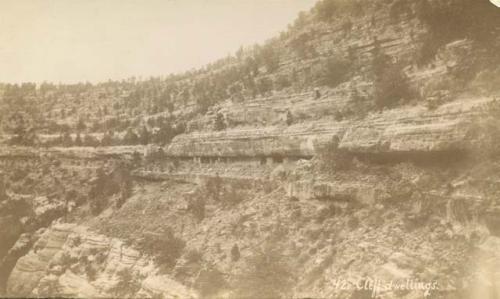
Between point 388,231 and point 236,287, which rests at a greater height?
point 388,231

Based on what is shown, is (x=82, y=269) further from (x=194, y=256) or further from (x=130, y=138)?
(x=130, y=138)

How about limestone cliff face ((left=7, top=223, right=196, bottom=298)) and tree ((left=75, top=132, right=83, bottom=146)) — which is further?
tree ((left=75, top=132, right=83, bottom=146))

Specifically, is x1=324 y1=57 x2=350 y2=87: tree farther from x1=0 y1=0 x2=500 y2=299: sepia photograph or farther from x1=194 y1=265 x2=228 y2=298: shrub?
x1=194 y1=265 x2=228 y2=298: shrub

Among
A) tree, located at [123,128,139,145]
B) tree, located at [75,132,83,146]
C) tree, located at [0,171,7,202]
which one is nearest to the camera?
tree, located at [0,171,7,202]

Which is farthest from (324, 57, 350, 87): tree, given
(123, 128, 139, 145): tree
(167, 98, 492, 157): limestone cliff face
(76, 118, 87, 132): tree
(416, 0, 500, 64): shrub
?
(76, 118, 87, 132): tree

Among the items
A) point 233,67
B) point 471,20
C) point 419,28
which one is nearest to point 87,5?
point 233,67

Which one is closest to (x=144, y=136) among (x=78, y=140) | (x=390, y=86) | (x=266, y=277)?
(x=78, y=140)

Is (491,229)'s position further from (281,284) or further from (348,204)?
(281,284)
